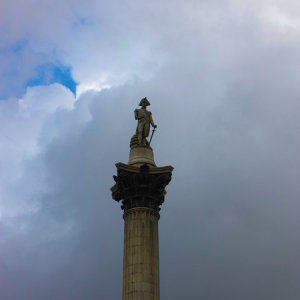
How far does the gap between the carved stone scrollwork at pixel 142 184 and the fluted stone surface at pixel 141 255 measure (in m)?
0.48

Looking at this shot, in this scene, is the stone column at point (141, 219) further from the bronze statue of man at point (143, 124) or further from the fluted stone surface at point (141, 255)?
the bronze statue of man at point (143, 124)

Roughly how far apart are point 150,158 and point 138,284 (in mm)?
7748

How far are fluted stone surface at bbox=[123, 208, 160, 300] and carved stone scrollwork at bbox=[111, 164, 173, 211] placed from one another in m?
0.48

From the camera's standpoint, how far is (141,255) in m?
28.0

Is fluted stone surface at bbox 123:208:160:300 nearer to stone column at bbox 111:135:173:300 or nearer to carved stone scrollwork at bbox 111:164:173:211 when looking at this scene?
stone column at bbox 111:135:173:300

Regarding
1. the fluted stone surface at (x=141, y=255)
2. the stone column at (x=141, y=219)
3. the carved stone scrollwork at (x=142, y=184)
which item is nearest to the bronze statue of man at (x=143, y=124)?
the stone column at (x=141, y=219)

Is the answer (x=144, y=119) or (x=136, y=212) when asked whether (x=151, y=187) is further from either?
(x=144, y=119)

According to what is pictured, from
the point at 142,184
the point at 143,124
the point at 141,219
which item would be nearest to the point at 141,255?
the point at 141,219

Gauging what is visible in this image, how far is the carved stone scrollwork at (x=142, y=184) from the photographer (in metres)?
29.6

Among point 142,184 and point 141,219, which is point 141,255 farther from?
point 142,184

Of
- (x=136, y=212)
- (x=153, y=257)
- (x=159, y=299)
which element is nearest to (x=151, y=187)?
(x=136, y=212)

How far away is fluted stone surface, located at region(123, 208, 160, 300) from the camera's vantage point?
27.2 metres

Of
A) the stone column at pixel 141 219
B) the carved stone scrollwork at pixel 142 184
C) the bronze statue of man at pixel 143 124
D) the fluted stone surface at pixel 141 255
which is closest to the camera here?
the fluted stone surface at pixel 141 255

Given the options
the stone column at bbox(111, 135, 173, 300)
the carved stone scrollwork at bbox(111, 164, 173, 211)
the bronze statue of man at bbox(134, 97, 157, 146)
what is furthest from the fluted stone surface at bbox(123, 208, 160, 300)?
the bronze statue of man at bbox(134, 97, 157, 146)
